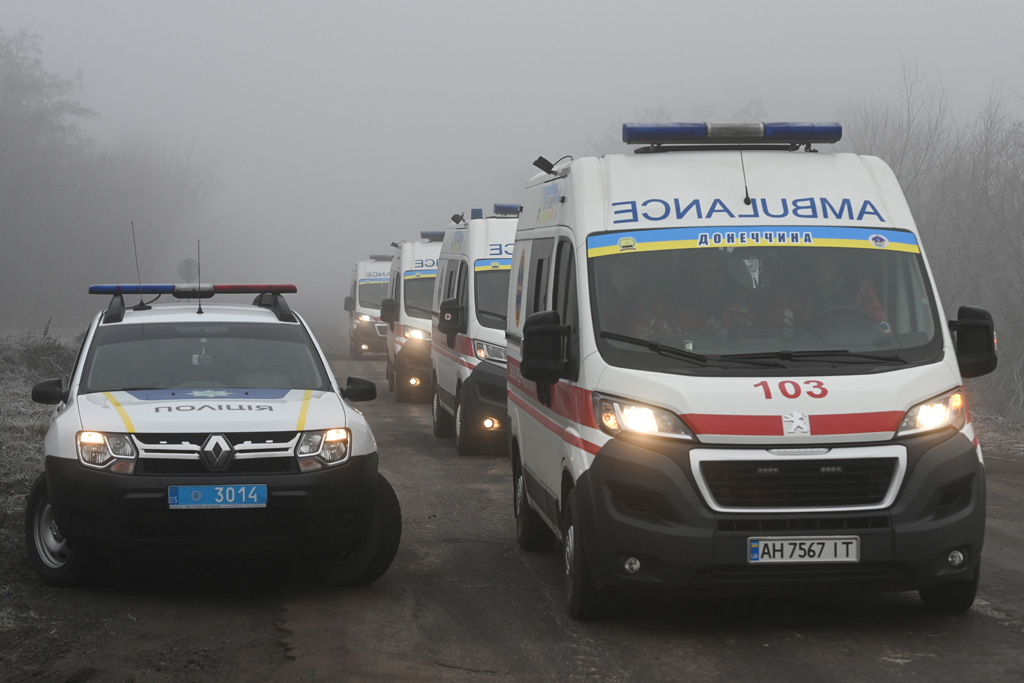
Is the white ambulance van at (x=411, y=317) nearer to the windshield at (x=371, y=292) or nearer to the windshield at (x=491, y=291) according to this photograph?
the windshield at (x=491, y=291)

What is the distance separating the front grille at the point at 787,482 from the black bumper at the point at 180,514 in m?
2.09

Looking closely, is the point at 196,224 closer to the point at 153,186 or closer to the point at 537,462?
the point at 153,186

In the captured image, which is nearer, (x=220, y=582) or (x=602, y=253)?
(x=602, y=253)

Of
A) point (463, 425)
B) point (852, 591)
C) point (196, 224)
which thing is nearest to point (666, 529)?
point (852, 591)

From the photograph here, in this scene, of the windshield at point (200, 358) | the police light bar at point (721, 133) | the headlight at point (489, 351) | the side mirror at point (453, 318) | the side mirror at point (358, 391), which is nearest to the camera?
the police light bar at point (721, 133)

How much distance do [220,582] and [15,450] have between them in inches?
231

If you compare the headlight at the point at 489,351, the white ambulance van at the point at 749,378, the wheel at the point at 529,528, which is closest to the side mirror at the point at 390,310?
the headlight at the point at 489,351

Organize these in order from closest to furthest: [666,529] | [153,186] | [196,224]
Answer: [666,529]
[153,186]
[196,224]

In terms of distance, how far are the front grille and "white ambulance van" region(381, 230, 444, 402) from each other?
1461 cm

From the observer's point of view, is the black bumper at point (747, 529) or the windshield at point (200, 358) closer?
the black bumper at point (747, 529)

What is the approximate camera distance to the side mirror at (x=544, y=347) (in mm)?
6652

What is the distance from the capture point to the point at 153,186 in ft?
233

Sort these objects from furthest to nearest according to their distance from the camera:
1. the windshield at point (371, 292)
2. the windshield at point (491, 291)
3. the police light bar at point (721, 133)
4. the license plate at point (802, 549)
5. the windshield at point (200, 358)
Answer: the windshield at point (371, 292) → the windshield at point (491, 291) → the windshield at point (200, 358) → the police light bar at point (721, 133) → the license plate at point (802, 549)

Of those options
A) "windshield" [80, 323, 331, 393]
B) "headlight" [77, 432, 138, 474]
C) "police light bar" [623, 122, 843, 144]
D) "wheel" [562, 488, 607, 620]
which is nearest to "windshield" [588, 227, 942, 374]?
"police light bar" [623, 122, 843, 144]
